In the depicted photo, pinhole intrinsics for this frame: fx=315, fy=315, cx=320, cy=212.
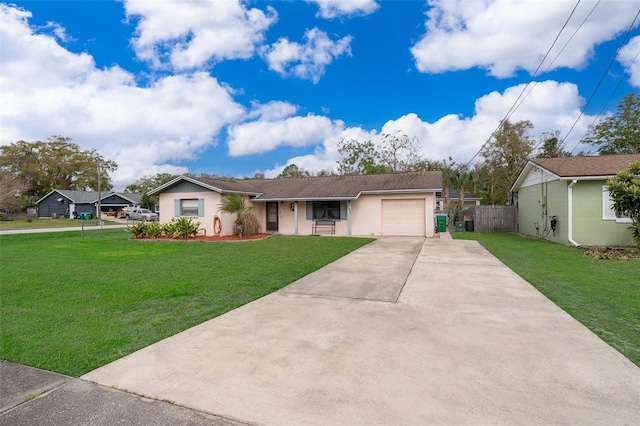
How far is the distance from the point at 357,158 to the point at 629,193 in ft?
88.6

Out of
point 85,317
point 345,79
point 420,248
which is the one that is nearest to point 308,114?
point 345,79

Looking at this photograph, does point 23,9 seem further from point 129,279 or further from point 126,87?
point 129,279

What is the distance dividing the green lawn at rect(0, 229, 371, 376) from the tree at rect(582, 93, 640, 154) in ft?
93.0

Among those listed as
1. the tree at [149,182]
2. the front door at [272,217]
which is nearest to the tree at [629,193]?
the front door at [272,217]

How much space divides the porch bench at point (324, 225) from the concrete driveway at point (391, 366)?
1157 centimetres

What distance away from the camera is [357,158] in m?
35.0

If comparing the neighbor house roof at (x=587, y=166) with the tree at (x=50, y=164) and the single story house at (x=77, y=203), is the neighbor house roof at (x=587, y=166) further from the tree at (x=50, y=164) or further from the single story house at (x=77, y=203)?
the tree at (x=50, y=164)

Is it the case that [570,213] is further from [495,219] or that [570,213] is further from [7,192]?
[7,192]

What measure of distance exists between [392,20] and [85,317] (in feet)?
49.5

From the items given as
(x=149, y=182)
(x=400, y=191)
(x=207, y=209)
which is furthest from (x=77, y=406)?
(x=149, y=182)

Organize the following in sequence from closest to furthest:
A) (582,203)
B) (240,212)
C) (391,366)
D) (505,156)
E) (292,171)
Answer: (391,366)
(582,203)
(240,212)
(505,156)
(292,171)

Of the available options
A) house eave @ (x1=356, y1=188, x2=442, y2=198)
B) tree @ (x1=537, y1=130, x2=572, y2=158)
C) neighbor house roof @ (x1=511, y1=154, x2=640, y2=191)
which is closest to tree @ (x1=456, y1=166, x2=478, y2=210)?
→ tree @ (x1=537, y1=130, x2=572, y2=158)

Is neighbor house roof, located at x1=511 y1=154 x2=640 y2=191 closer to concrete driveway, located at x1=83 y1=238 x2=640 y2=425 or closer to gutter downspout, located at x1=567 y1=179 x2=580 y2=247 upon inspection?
gutter downspout, located at x1=567 y1=179 x2=580 y2=247

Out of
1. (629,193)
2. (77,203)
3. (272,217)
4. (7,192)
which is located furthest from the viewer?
(77,203)
